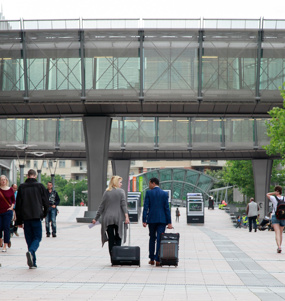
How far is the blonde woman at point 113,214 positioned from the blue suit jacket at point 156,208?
1.50 ft

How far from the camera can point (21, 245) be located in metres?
19.6

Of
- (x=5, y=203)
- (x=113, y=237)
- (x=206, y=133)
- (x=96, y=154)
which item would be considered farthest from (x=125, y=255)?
(x=206, y=133)

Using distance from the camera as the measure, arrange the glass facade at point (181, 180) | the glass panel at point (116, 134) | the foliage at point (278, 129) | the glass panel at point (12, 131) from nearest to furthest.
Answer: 1. the foliage at point (278, 129)
2. the glass panel at point (116, 134)
3. the glass panel at point (12, 131)
4. the glass facade at point (181, 180)

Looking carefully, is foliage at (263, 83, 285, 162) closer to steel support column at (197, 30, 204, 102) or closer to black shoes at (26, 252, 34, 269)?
steel support column at (197, 30, 204, 102)

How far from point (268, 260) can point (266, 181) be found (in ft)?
163

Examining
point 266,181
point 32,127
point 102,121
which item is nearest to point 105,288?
point 102,121

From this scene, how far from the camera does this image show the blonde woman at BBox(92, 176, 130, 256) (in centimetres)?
1401

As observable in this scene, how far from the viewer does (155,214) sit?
14.2 metres

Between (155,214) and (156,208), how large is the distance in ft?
0.41

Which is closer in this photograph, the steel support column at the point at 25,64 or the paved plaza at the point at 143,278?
the paved plaza at the point at 143,278

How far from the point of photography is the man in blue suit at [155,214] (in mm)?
14188

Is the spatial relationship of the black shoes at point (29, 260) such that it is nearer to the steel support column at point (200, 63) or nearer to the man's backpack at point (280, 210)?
the man's backpack at point (280, 210)

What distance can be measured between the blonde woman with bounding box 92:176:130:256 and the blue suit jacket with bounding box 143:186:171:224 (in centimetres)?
46

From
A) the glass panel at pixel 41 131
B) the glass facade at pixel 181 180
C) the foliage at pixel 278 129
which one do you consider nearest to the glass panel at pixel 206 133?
the glass panel at pixel 41 131
